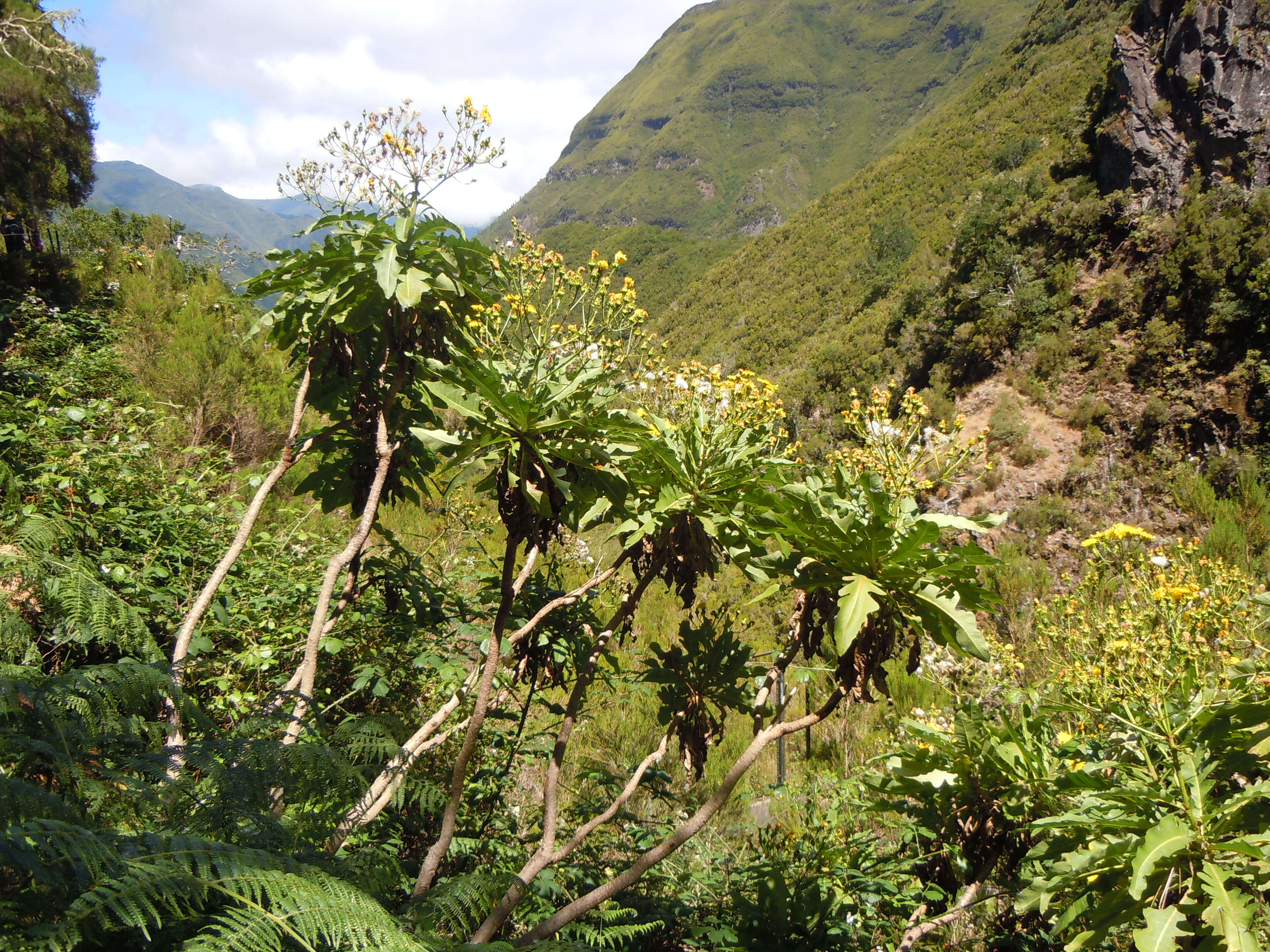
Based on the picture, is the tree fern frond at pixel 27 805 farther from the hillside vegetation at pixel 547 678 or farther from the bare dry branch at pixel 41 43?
the bare dry branch at pixel 41 43

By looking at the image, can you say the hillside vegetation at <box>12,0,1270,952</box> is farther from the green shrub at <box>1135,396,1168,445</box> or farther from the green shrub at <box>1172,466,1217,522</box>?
the green shrub at <box>1135,396,1168,445</box>

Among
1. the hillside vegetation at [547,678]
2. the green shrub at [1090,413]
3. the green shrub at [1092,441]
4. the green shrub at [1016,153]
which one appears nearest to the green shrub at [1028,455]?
the green shrub at [1092,441]

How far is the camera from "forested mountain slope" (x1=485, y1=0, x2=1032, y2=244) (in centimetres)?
10856

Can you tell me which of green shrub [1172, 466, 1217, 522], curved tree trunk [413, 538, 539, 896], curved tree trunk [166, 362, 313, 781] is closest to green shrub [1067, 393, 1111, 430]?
green shrub [1172, 466, 1217, 522]

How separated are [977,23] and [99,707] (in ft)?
482

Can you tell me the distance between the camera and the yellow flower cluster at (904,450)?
1.94 m

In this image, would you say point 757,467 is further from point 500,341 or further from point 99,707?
point 99,707

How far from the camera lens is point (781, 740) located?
3.58 meters

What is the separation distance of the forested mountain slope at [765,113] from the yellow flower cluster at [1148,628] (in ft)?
327

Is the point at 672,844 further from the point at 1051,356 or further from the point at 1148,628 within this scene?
the point at 1051,356

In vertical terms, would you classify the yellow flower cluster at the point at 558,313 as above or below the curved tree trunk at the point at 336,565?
above

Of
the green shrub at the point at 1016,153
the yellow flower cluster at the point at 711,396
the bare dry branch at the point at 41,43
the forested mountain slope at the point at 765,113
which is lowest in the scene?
the yellow flower cluster at the point at 711,396

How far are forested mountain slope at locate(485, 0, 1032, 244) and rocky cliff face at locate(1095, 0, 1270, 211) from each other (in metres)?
84.7

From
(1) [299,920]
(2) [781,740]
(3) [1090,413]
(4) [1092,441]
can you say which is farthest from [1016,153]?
(1) [299,920]
